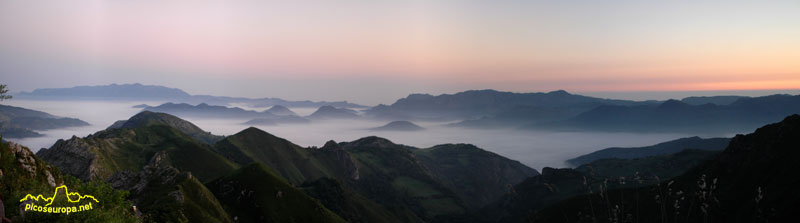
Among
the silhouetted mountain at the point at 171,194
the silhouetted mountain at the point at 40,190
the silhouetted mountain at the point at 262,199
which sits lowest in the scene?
the silhouetted mountain at the point at 262,199

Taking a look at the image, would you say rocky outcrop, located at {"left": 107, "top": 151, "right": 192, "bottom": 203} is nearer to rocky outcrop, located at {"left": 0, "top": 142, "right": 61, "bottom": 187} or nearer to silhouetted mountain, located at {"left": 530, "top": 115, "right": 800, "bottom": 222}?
rocky outcrop, located at {"left": 0, "top": 142, "right": 61, "bottom": 187}

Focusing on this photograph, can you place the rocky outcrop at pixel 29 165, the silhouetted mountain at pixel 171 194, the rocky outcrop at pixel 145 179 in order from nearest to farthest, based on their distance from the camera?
the rocky outcrop at pixel 29 165 → the silhouetted mountain at pixel 171 194 → the rocky outcrop at pixel 145 179

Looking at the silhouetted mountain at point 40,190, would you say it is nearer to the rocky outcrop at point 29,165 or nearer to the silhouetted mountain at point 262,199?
the rocky outcrop at point 29,165

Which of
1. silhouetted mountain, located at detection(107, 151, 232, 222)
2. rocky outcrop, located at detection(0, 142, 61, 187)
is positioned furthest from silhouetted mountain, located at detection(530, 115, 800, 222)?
rocky outcrop, located at detection(0, 142, 61, 187)

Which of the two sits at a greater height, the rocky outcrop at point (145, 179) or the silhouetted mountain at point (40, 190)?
the silhouetted mountain at point (40, 190)

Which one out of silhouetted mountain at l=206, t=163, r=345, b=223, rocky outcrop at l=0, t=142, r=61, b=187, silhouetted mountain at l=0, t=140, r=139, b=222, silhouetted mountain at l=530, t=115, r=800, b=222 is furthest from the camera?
silhouetted mountain at l=206, t=163, r=345, b=223

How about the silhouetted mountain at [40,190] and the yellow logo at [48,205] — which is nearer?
the yellow logo at [48,205]

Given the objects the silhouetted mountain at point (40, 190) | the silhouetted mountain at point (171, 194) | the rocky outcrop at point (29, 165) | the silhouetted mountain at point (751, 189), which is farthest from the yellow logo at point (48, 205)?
the silhouetted mountain at point (751, 189)

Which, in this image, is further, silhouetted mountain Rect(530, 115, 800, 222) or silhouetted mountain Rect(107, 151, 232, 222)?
silhouetted mountain Rect(530, 115, 800, 222)

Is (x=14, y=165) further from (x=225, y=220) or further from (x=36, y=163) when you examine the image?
(x=225, y=220)

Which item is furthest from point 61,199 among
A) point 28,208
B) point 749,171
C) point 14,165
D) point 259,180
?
point 749,171

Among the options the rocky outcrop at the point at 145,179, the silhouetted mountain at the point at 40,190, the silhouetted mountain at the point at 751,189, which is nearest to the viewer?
the silhouetted mountain at the point at 40,190

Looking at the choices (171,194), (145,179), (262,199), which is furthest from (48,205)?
(262,199)
